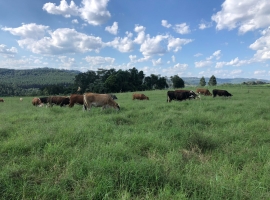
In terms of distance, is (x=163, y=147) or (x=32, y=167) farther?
(x=163, y=147)

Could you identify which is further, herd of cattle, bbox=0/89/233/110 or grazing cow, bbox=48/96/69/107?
grazing cow, bbox=48/96/69/107

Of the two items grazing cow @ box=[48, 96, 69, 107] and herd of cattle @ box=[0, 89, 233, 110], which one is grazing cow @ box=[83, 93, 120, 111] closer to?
herd of cattle @ box=[0, 89, 233, 110]

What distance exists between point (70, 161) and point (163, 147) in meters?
2.27

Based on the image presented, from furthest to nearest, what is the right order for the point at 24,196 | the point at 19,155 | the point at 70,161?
1. the point at 19,155
2. the point at 70,161
3. the point at 24,196

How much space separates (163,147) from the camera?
4930mm

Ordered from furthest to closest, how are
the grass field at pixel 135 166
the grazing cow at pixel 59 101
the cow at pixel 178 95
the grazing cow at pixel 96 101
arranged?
the cow at pixel 178 95
the grazing cow at pixel 59 101
the grazing cow at pixel 96 101
the grass field at pixel 135 166

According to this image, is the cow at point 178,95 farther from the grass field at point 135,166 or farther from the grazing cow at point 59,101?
the grass field at point 135,166

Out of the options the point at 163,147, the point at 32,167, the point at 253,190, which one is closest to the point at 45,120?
the point at 32,167

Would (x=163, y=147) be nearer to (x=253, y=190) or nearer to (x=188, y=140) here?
(x=188, y=140)

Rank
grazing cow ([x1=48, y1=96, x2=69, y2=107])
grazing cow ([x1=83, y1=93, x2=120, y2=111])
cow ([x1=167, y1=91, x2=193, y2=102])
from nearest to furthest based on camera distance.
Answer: grazing cow ([x1=83, y1=93, x2=120, y2=111])
grazing cow ([x1=48, y1=96, x2=69, y2=107])
cow ([x1=167, y1=91, x2=193, y2=102])

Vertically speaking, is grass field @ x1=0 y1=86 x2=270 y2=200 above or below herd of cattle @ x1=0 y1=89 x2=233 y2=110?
below

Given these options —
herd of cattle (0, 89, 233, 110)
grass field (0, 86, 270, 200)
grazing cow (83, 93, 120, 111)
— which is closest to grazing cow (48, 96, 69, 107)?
herd of cattle (0, 89, 233, 110)

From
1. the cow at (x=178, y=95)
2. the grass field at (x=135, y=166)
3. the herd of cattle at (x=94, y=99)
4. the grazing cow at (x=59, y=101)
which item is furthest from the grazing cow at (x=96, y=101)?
the cow at (x=178, y=95)

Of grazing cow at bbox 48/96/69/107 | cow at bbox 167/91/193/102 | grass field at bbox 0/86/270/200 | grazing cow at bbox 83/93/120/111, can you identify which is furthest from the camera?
cow at bbox 167/91/193/102
